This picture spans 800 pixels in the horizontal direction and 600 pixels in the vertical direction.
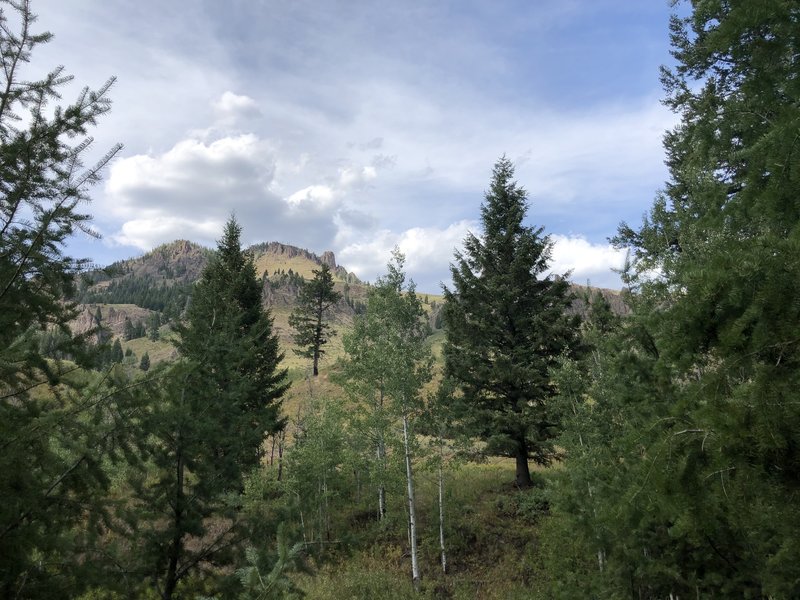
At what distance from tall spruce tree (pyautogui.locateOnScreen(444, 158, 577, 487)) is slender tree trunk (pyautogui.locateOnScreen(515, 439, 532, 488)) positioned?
0.05m

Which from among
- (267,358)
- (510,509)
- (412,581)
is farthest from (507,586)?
(267,358)

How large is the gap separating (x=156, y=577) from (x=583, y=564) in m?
9.38

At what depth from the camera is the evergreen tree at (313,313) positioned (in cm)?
5559

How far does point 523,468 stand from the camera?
20.8m

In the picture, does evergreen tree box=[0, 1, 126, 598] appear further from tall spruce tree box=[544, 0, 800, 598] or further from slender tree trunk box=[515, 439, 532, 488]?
slender tree trunk box=[515, 439, 532, 488]

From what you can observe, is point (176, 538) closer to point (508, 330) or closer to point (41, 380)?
point (41, 380)

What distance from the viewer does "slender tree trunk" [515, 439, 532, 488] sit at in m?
20.4

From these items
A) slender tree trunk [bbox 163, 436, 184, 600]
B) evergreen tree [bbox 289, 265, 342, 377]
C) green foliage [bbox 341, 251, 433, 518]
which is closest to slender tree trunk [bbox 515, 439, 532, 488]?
green foliage [bbox 341, 251, 433, 518]

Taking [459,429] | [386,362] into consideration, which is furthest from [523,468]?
[386,362]

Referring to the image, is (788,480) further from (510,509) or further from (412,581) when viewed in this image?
(510,509)

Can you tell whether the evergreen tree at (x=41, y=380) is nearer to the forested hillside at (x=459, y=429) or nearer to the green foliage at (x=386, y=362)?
the forested hillside at (x=459, y=429)

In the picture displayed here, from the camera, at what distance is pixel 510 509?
1977cm

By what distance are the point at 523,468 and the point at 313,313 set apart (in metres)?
40.1

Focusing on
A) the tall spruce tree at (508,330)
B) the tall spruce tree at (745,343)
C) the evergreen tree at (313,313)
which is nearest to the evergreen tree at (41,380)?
the tall spruce tree at (745,343)
